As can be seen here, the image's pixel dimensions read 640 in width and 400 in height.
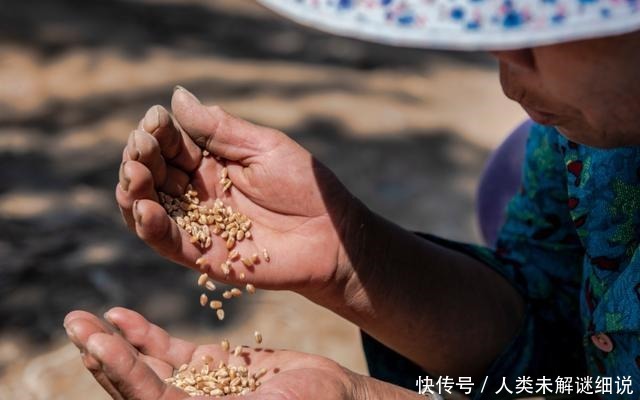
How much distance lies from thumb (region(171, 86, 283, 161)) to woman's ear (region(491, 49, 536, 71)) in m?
0.60

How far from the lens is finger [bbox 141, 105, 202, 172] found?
167 centimetres

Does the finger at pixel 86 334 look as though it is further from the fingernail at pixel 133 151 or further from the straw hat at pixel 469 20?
the straw hat at pixel 469 20

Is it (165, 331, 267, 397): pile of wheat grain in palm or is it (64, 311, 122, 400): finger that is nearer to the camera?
(64, 311, 122, 400): finger

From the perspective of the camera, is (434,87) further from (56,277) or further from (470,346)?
(470,346)

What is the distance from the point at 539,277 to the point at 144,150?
973 millimetres

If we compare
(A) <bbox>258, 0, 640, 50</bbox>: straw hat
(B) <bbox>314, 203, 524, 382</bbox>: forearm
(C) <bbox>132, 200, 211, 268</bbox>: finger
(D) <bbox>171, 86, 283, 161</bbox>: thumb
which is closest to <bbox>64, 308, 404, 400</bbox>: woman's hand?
(C) <bbox>132, 200, 211, 268</bbox>: finger

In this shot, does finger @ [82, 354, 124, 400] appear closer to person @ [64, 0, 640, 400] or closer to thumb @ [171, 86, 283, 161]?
person @ [64, 0, 640, 400]

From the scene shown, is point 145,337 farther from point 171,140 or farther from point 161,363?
point 171,140

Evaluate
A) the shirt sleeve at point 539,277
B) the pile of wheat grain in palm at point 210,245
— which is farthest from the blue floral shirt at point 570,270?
the pile of wheat grain in palm at point 210,245

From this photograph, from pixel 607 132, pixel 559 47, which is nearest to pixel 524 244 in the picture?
pixel 607 132

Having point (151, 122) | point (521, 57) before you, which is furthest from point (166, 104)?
point (521, 57)

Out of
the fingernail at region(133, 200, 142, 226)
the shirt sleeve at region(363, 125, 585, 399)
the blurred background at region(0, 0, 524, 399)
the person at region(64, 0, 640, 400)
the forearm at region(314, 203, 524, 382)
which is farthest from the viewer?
the blurred background at region(0, 0, 524, 399)

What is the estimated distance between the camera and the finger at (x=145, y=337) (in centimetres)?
161

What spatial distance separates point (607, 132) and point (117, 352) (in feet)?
2.65
